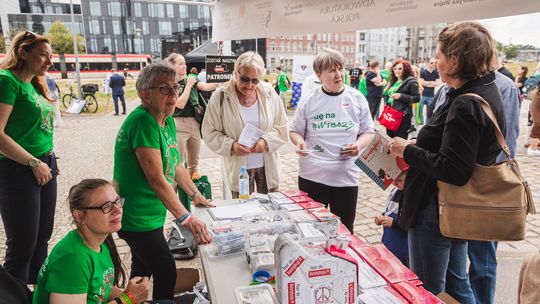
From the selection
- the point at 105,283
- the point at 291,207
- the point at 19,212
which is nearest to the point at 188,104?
the point at 19,212

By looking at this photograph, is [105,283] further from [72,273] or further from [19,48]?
[19,48]

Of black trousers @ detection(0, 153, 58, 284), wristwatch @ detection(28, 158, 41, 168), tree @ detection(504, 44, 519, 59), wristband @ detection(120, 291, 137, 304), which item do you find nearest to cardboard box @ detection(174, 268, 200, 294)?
black trousers @ detection(0, 153, 58, 284)

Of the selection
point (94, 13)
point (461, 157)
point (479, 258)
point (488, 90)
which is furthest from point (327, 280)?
point (94, 13)

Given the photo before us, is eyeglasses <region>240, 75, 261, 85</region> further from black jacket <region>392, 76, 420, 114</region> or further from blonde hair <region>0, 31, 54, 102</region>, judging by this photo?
black jacket <region>392, 76, 420, 114</region>

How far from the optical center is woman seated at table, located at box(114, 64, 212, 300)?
1.97m

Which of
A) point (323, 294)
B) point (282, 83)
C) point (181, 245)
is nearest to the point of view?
point (323, 294)

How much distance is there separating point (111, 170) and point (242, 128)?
4777 millimetres

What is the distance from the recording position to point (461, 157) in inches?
61.6

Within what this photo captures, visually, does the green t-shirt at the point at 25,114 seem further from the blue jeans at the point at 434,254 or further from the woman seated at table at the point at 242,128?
the blue jeans at the point at 434,254

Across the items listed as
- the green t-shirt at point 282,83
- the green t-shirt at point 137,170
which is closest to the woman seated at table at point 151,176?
the green t-shirt at point 137,170

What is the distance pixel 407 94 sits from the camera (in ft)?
21.8

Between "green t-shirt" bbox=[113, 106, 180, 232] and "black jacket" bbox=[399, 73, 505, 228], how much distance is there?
131 centimetres

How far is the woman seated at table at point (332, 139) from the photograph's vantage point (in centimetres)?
281

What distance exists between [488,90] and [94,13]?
8687 centimetres
